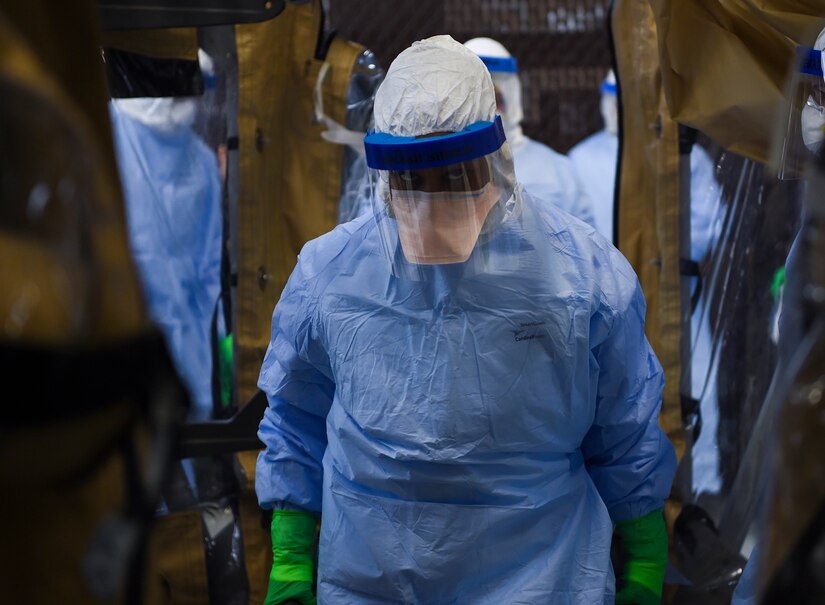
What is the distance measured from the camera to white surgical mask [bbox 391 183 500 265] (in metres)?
1.71

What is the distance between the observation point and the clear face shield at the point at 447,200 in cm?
169

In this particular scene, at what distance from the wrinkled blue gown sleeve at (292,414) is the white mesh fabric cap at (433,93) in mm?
321

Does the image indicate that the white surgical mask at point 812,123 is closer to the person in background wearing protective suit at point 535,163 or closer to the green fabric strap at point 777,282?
the green fabric strap at point 777,282

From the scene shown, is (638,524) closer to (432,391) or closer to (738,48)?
(432,391)

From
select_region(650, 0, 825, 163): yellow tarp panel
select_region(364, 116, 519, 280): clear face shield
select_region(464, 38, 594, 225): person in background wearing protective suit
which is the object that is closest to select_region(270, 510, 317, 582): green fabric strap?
select_region(364, 116, 519, 280): clear face shield

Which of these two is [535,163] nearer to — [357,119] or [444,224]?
[357,119]

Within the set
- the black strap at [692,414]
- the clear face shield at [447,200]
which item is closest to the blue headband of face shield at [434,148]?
the clear face shield at [447,200]

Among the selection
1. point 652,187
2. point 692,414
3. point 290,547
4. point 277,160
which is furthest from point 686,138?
point 290,547

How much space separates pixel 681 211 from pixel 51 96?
7.44 ft

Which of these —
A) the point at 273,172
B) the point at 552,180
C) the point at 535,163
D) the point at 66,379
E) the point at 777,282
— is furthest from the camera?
the point at 535,163

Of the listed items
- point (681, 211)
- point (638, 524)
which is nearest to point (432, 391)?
point (638, 524)

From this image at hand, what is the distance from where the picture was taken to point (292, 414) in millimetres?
1942

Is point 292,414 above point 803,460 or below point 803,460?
below

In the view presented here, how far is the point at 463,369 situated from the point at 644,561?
54 cm
